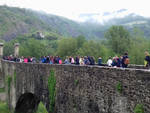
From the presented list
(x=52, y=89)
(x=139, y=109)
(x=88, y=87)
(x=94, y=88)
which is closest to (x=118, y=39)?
(x=52, y=89)

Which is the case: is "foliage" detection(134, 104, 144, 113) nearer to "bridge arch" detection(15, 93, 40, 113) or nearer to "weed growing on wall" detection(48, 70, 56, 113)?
"weed growing on wall" detection(48, 70, 56, 113)

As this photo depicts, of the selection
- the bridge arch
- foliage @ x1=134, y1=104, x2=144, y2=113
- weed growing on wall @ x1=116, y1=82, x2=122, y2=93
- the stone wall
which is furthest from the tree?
foliage @ x1=134, y1=104, x2=144, y2=113

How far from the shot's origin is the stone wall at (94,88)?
353 inches

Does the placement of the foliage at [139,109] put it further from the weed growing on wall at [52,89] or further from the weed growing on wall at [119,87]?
the weed growing on wall at [52,89]

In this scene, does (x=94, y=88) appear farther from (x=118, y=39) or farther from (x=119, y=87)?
(x=118, y=39)

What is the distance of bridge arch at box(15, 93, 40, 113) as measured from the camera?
27570 mm

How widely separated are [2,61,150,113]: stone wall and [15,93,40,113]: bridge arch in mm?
8287

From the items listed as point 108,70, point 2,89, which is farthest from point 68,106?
point 2,89

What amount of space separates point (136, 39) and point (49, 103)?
61.0 metres

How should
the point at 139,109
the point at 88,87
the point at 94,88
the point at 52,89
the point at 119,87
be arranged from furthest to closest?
the point at 52,89, the point at 88,87, the point at 94,88, the point at 119,87, the point at 139,109

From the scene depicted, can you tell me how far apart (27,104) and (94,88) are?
2058cm

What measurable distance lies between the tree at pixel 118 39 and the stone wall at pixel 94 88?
50.1m

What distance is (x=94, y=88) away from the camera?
11.9m

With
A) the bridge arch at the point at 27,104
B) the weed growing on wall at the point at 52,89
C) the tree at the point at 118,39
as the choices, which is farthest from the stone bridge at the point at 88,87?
the tree at the point at 118,39
